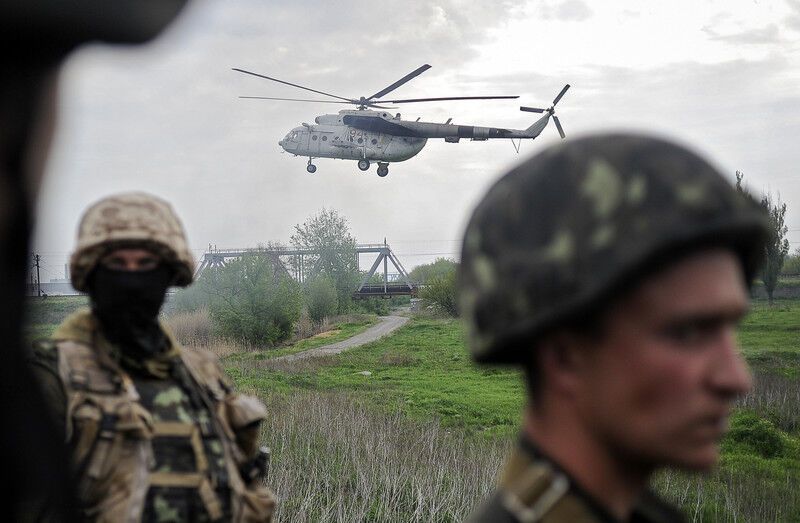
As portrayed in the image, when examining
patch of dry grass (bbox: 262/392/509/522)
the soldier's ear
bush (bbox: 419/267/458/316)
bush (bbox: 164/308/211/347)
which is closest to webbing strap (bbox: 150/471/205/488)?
the soldier's ear

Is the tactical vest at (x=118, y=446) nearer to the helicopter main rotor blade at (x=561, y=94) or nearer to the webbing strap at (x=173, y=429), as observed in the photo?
the webbing strap at (x=173, y=429)

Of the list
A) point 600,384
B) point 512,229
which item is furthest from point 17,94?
point 600,384

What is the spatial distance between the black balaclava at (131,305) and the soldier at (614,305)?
1473mm

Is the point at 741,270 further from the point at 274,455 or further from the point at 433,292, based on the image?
the point at 433,292

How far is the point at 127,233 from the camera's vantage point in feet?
8.25

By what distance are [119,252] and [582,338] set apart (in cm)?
166

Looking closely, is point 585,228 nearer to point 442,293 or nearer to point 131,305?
point 131,305

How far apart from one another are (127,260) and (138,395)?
0.38 metres

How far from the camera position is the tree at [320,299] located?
45562 millimetres

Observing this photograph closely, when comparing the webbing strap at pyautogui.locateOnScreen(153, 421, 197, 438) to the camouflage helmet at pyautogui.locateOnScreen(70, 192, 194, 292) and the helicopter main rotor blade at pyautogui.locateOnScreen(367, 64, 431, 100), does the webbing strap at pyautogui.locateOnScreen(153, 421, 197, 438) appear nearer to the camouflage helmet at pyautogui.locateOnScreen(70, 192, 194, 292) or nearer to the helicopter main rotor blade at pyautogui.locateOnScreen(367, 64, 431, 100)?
the camouflage helmet at pyautogui.locateOnScreen(70, 192, 194, 292)

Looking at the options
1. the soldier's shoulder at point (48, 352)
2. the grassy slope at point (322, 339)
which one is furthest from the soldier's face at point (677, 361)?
the grassy slope at point (322, 339)

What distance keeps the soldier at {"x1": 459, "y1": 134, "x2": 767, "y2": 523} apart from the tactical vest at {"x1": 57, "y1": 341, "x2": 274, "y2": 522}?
1.42 metres

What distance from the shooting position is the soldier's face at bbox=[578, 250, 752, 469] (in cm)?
115

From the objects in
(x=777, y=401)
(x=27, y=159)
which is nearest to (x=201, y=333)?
(x=777, y=401)
